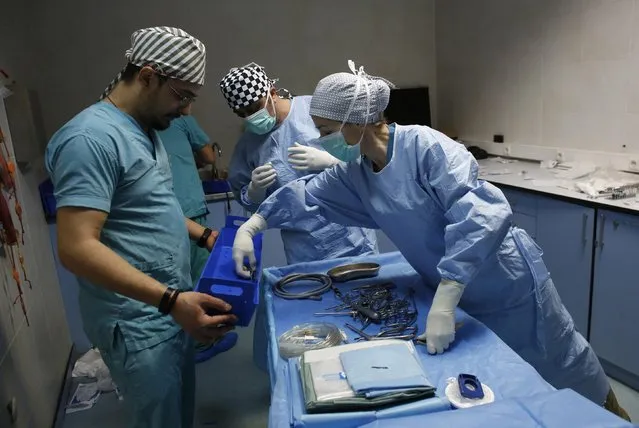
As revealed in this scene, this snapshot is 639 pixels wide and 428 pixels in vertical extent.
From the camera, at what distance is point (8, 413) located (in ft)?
5.29

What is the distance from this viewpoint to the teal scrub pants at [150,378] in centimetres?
134

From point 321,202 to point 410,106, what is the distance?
7.81 feet

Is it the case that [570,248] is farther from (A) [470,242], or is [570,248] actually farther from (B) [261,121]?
(B) [261,121]

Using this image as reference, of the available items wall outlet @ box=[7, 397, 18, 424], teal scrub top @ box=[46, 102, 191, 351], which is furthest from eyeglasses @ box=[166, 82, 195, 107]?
wall outlet @ box=[7, 397, 18, 424]

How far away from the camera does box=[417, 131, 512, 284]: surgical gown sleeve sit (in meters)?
1.17

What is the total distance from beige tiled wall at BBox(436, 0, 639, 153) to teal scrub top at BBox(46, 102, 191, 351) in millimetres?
2508

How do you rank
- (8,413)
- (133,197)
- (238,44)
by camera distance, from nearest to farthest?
(133,197) → (8,413) → (238,44)

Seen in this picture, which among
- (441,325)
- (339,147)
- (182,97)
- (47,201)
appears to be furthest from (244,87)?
(47,201)

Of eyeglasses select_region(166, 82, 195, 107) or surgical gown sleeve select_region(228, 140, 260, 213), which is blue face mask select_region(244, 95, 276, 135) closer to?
surgical gown sleeve select_region(228, 140, 260, 213)

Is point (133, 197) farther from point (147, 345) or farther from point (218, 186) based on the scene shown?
point (218, 186)

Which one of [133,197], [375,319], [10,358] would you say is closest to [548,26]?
[375,319]

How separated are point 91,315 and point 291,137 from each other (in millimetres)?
1033

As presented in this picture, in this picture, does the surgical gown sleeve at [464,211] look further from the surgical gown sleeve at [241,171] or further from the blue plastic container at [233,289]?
the surgical gown sleeve at [241,171]

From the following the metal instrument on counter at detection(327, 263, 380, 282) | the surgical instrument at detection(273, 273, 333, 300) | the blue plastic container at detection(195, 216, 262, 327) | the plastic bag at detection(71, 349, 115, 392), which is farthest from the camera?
the plastic bag at detection(71, 349, 115, 392)
